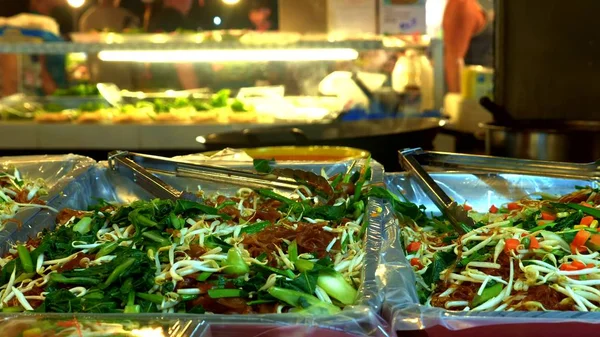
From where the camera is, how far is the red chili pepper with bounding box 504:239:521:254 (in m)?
1.60

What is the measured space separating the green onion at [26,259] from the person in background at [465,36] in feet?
20.8

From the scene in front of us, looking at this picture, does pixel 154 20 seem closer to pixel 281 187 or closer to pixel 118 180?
pixel 118 180

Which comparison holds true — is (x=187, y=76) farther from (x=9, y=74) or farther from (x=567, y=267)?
(x=567, y=267)

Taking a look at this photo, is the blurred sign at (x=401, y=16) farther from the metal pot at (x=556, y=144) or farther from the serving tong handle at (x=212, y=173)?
the serving tong handle at (x=212, y=173)

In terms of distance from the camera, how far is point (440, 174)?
7.93ft

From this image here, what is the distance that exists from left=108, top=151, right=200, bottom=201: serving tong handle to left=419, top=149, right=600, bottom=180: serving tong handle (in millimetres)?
856

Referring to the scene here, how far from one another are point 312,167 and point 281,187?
278 millimetres

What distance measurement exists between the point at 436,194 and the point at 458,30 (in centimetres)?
574

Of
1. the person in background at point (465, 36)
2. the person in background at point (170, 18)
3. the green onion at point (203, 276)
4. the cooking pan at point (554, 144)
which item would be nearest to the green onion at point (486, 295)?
the green onion at point (203, 276)

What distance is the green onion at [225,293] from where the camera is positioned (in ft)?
4.66

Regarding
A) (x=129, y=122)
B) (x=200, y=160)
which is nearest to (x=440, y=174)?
(x=200, y=160)

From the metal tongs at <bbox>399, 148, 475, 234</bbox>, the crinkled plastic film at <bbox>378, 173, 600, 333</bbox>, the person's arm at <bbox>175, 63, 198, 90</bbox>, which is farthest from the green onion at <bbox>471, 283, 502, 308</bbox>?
the person's arm at <bbox>175, 63, 198, 90</bbox>

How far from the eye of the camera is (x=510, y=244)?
5.30 ft

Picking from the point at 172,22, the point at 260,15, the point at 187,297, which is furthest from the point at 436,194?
the point at 172,22
